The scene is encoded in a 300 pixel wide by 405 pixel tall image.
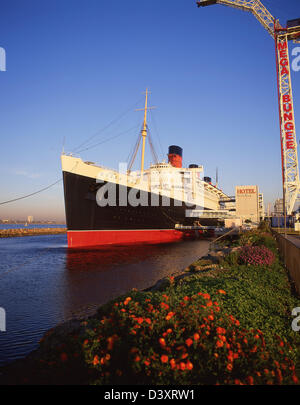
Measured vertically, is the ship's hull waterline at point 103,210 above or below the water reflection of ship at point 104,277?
above

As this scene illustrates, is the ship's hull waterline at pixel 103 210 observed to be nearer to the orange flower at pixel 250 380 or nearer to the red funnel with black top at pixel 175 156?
the red funnel with black top at pixel 175 156

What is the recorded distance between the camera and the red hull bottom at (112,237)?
25.9 metres

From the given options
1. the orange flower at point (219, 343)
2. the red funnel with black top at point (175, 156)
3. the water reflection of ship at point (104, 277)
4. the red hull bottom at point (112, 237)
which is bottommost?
→ the water reflection of ship at point (104, 277)

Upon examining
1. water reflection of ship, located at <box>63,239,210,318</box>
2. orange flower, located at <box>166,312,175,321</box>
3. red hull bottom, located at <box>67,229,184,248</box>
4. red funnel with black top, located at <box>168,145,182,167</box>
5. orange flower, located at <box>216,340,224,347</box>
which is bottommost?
water reflection of ship, located at <box>63,239,210,318</box>

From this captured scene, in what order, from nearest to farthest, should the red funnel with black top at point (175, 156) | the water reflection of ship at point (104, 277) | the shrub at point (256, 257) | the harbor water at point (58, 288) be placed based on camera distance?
the harbor water at point (58, 288), the water reflection of ship at point (104, 277), the shrub at point (256, 257), the red funnel with black top at point (175, 156)

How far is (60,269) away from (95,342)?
1414 centimetres

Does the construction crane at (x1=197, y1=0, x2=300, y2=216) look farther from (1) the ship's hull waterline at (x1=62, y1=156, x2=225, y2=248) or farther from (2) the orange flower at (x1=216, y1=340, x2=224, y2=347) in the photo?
(2) the orange flower at (x1=216, y1=340, x2=224, y2=347)

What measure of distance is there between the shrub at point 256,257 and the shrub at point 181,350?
6.68 m

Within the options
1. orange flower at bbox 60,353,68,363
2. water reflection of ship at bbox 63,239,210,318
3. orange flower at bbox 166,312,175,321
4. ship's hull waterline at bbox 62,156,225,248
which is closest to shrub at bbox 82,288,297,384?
orange flower at bbox 166,312,175,321

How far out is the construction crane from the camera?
32.9 metres

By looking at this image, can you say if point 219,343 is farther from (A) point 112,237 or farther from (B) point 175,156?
(B) point 175,156

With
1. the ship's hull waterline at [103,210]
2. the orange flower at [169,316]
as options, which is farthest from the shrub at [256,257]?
the ship's hull waterline at [103,210]

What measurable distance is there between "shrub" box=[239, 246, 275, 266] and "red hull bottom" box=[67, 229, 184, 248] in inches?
714

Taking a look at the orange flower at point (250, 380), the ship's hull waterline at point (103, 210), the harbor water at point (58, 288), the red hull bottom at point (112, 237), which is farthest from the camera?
the red hull bottom at point (112, 237)
